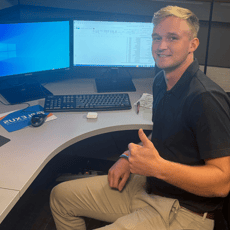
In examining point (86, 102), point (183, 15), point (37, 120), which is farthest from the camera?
point (86, 102)

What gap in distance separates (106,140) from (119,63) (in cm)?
59

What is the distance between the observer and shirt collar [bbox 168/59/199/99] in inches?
44.4

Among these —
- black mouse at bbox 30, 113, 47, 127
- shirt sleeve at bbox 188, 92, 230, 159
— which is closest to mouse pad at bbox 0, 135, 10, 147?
black mouse at bbox 30, 113, 47, 127

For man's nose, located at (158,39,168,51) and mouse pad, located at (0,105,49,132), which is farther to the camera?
mouse pad, located at (0,105,49,132)

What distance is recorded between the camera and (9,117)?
1.46 m

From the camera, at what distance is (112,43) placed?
1.79m

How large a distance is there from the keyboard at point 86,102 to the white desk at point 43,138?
1.1 inches

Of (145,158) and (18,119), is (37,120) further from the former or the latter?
(145,158)

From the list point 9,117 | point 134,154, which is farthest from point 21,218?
point 134,154

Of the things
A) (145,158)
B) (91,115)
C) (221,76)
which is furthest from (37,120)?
(221,76)

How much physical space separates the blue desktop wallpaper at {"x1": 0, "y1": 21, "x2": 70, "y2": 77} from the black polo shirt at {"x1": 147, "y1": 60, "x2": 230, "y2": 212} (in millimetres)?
783

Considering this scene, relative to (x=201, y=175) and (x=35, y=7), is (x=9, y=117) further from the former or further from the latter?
(x=201, y=175)

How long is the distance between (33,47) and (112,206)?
3.20 ft

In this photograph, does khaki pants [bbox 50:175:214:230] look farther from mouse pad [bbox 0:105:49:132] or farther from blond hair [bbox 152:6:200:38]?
blond hair [bbox 152:6:200:38]
